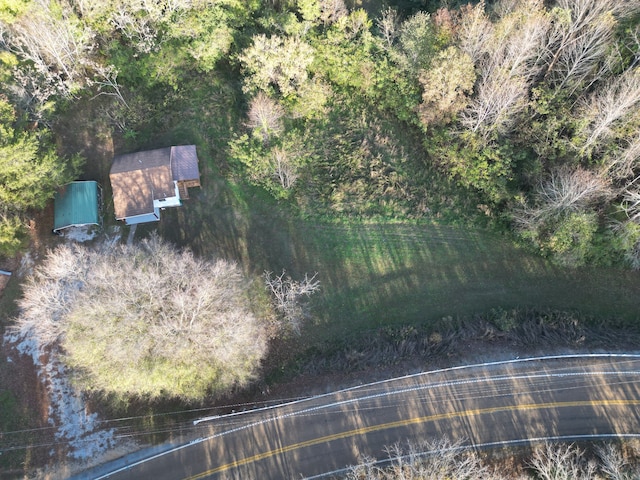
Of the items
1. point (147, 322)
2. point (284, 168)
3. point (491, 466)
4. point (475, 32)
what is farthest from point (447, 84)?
point (491, 466)

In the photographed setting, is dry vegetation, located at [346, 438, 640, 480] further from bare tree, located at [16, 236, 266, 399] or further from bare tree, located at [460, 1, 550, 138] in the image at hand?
bare tree, located at [460, 1, 550, 138]

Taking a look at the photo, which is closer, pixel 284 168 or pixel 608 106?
pixel 608 106

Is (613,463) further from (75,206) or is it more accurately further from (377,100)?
(75,206)

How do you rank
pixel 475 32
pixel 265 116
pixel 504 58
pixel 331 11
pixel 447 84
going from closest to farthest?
pixel 475 32 < pixel 504 58 < pixel 447 84 < pixel 265 116 < pixel 331 11

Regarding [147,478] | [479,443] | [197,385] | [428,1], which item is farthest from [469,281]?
[428,1]

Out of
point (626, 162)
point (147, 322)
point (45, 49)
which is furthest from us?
point (45, 49)

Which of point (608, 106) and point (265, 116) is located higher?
point (265, 116)

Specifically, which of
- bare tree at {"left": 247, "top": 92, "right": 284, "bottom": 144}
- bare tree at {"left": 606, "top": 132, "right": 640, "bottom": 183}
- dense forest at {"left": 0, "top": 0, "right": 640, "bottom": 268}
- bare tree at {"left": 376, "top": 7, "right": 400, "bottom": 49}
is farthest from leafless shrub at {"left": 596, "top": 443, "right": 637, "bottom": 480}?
bare tree at {"left": 376, "top": 7, "right": 400, "bottom": 49}
